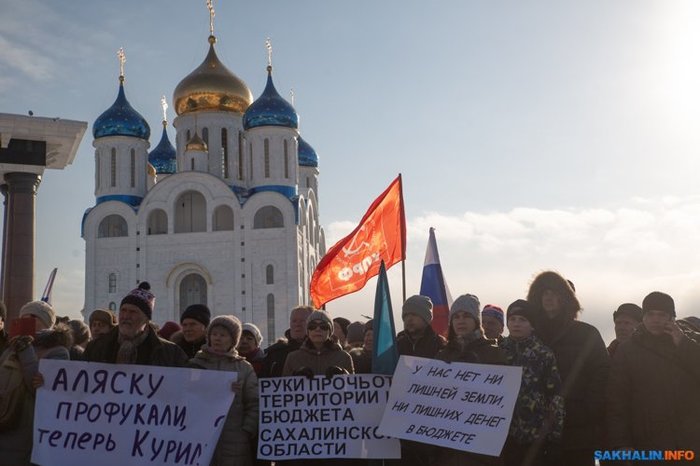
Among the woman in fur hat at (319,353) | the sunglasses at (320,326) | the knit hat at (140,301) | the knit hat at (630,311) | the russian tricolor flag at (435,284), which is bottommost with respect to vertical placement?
the woman in fur hat at (319,353)

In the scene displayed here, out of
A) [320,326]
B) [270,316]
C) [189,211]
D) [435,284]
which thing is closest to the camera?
[320,326]

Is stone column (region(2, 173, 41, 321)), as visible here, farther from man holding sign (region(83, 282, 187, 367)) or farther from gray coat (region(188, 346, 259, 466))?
gray coat (region(188, 346, 259, 466))

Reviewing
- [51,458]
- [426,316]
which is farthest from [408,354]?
[51,458]

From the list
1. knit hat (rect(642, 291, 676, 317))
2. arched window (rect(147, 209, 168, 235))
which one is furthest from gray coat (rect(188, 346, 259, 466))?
arched window (rect(147, 209, 168, 235))

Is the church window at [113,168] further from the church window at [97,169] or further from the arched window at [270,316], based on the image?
the arched window at [270,316]

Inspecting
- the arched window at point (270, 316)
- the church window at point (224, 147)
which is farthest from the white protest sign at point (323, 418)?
the church window at point (224, 147)

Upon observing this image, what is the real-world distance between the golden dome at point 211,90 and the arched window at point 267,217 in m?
6.05

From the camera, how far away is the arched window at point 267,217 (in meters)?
34.8

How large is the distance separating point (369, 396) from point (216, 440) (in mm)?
1045

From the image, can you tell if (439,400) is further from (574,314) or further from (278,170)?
(278,170)

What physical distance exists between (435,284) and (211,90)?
97.5 ft

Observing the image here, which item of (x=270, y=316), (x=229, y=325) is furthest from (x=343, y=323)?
(x=270, y=316)

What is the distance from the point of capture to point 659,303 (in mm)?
5234

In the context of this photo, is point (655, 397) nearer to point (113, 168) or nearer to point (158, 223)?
point (158, 223)
